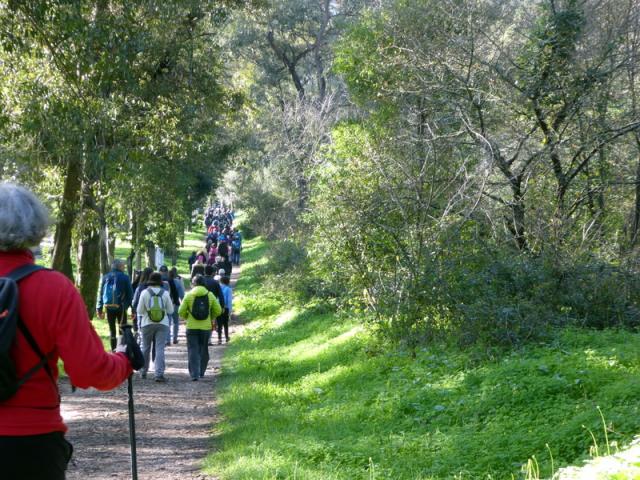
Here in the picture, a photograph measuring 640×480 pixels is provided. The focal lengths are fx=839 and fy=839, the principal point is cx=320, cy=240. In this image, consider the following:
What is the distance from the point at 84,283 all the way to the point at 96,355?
17598 millimetres

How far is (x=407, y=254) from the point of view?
12578mm

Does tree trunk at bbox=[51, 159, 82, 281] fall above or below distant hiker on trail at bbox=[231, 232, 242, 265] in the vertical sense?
above

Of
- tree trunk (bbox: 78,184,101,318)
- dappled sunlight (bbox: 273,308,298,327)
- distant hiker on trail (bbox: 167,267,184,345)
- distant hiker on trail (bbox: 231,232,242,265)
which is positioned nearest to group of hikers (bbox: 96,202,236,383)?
distant hiker on trail (bbox: 167,267,184,345)

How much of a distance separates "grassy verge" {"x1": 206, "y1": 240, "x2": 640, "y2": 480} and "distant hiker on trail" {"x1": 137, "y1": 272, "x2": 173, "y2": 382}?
4.19 ft

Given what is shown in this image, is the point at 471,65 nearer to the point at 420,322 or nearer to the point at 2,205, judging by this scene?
the point at 420,322

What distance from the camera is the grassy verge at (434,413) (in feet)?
22.1

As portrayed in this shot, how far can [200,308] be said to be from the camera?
1320 centimetres

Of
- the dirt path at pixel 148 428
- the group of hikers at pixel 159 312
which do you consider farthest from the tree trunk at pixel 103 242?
the dirt path at pixel 148 428

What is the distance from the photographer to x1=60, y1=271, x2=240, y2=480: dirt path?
320 inches

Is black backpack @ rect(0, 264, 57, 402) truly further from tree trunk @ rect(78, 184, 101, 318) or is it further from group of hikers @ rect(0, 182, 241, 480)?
tree trunk @ rect(78, 184, 101, 318)

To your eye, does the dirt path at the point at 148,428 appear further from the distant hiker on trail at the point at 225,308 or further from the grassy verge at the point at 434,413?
the distant hiker on trail at the point at 225,308

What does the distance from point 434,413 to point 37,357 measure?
572 cm

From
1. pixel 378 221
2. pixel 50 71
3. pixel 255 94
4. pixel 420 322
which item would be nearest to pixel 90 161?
pixel 50 71

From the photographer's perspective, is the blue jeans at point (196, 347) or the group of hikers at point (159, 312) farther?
the blue jeans at point (196, 347)
